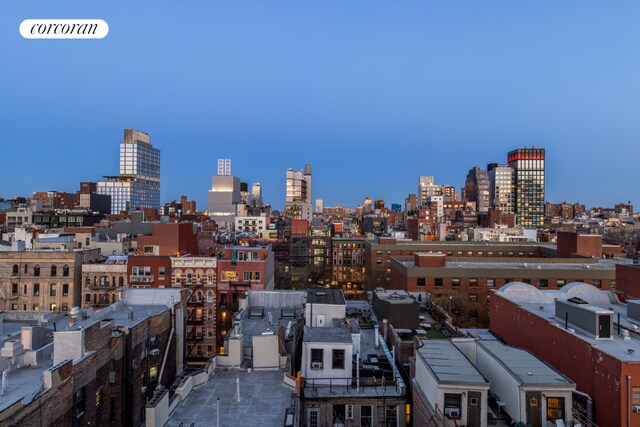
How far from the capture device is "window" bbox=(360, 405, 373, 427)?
2373cm

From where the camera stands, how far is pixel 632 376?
2011 centimetres

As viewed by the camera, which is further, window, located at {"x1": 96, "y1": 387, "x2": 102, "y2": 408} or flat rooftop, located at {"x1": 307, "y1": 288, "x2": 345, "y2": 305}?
flat rooftop, located at {"x1": 307, "y1": 288, "x2": 345, "y2": 305}

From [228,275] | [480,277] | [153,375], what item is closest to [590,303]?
[153,375]

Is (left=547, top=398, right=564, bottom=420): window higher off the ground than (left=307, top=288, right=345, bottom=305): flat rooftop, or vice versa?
(left=307, top=288, right=345, bottom=305): flat rooftop

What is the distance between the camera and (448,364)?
21656 millimetres

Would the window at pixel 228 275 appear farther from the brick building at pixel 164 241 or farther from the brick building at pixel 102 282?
the brick building at pixel 164 241

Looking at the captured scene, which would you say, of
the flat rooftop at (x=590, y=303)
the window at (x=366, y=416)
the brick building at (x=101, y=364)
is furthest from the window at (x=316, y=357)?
the flat rooftop at (x=590, y=303)

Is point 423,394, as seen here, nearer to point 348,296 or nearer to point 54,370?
point 54,370

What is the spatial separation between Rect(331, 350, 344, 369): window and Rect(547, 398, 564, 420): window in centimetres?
1094

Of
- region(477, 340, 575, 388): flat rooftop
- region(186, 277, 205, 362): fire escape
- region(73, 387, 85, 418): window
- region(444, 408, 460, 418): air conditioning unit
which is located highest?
region(477, 340, 575, 388): flat rooftop

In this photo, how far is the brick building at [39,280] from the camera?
180 feet

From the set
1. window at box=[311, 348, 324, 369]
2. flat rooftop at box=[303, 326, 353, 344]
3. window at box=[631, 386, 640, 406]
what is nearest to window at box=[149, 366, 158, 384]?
flat rooftop at box=[303, 326, 353, 344]

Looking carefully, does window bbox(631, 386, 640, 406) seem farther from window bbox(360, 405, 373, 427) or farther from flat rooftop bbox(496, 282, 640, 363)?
window bbox(360, 405, 373, 427)

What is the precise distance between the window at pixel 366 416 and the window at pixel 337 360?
105 inches
